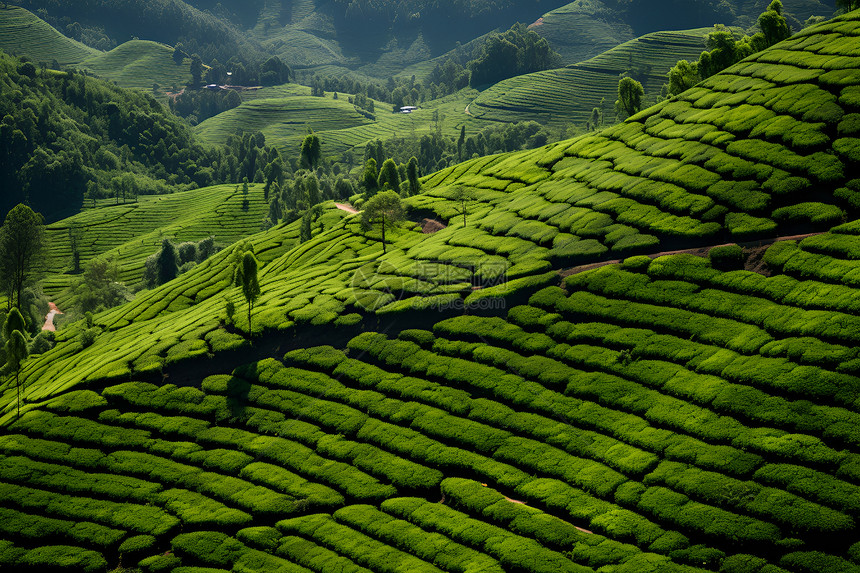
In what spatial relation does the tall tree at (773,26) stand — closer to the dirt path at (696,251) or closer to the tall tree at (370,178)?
the dirt path at (696,251)

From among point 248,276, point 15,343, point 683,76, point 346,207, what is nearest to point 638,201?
point 248,276

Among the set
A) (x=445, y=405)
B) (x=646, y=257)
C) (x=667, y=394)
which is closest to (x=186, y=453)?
(x=445, y=405)

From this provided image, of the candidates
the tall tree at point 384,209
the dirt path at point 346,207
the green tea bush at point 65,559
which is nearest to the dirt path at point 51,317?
the dirt path at point 346,207

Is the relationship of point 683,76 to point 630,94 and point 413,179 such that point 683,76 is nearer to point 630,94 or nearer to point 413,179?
point 630,94

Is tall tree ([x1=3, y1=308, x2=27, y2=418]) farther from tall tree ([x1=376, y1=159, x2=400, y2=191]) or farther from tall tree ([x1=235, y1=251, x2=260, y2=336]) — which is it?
tall tree ([x1=376, y1=159, x2=400, y2=191])

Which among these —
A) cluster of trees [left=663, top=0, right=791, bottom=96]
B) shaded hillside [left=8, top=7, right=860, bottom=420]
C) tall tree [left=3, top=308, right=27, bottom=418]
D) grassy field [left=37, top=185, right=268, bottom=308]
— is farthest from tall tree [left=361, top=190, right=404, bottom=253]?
grassy field [left=37, top=185, right=268, bottom=308]

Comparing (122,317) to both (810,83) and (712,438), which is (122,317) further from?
(810,83)
